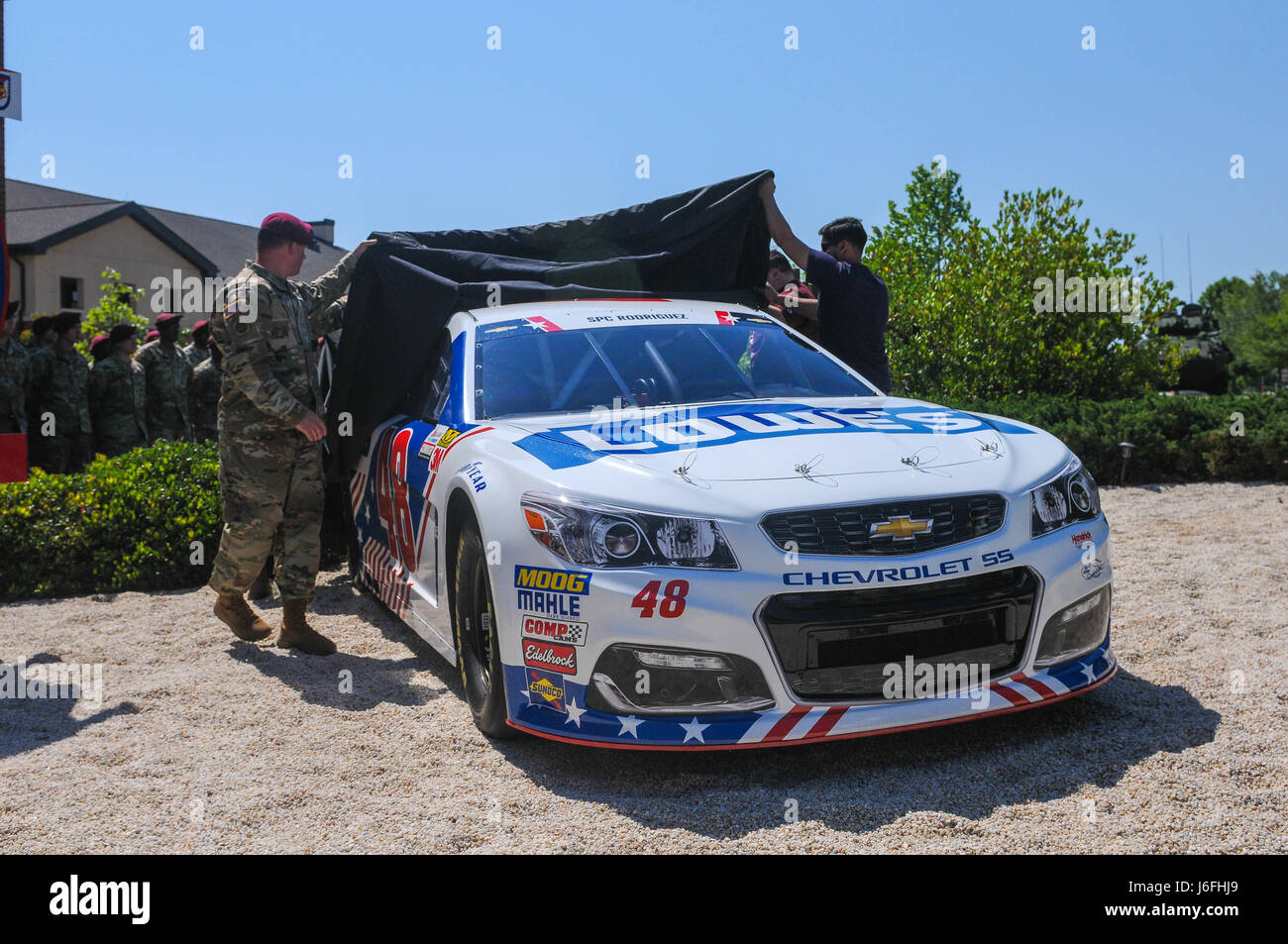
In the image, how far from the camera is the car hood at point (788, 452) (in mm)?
3625

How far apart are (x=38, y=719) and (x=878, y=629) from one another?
3.46 m

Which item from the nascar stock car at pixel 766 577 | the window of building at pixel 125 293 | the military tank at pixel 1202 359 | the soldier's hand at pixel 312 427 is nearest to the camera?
the nascar stock car at pixel 766 577

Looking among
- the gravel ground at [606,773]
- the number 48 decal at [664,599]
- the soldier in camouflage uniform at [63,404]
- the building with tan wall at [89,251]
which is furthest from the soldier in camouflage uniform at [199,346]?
the building with tan wall at [89,251]

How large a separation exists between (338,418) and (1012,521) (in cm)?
390

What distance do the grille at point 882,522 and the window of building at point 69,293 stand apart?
118 feet

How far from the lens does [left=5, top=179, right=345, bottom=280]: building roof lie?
1340 inches

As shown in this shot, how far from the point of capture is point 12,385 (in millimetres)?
11242

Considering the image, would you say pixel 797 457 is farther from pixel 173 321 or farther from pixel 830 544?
pixel 173 321

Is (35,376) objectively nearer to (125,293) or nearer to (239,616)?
(239,616)

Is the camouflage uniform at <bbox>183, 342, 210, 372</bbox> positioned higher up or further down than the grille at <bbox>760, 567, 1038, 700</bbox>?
higher up

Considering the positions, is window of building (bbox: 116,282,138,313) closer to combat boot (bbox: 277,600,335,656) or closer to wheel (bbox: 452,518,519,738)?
combat boot (bbox: 277,600,335,656)

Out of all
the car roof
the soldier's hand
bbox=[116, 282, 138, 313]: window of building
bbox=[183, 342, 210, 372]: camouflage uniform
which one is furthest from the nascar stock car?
bbox=[116, 282, 138, 313]: window of building

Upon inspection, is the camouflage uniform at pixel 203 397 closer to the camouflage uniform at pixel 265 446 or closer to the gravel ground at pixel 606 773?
the camouflage uniform at pixel 265 446

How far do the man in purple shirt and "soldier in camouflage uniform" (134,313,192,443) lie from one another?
792 centimetres
